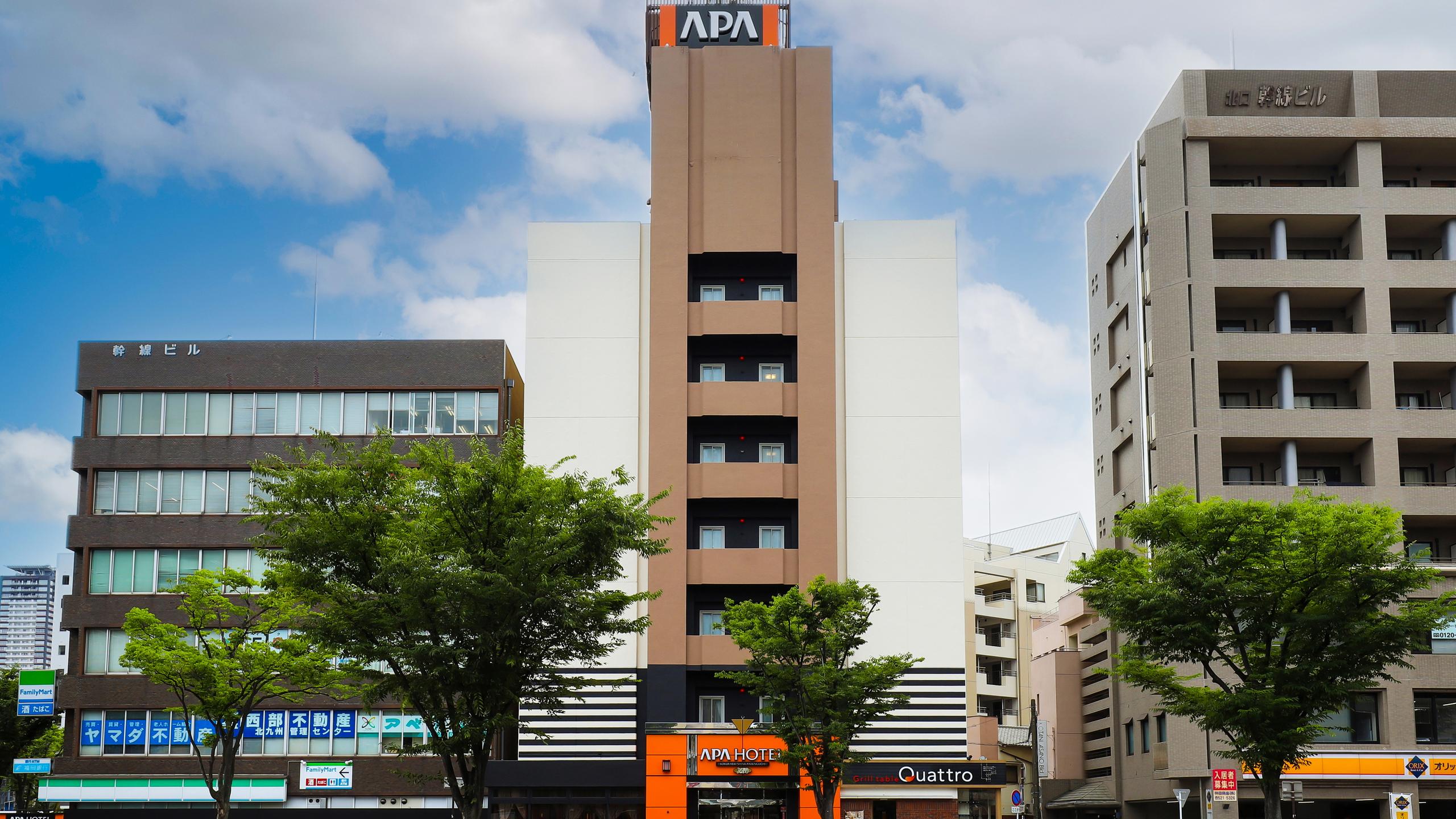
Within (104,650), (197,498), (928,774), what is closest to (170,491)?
(197,498)

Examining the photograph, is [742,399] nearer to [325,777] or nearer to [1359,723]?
[325,777]

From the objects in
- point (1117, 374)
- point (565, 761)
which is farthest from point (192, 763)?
point (1117, 374)

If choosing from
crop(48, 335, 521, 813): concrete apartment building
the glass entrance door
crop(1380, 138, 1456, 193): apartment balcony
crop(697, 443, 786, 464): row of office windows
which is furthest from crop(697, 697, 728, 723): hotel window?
crop(1380, 138, 1456, 193): apartment balcony

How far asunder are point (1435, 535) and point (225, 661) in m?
50.5

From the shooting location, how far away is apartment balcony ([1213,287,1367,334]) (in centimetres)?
6097

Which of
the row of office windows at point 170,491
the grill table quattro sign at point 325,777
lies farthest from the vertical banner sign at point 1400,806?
the row of office windows at point 170,491

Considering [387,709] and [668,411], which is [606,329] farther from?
[387,709]

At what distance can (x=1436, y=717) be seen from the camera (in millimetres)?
56844

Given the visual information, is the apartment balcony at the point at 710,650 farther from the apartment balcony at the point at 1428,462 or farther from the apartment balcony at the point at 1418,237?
the apartment balcony at the point at 1418,237

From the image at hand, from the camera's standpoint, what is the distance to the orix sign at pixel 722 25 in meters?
62.7

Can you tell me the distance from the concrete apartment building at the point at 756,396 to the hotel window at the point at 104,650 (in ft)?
70.7

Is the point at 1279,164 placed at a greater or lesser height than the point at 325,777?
greater

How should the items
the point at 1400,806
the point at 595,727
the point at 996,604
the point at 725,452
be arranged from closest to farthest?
the point at 595,727 → the point at 1400,806 → the point at 725,452 → the point at 996,604

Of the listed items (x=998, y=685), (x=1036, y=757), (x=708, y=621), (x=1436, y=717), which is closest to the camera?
(x=708, y=621)
